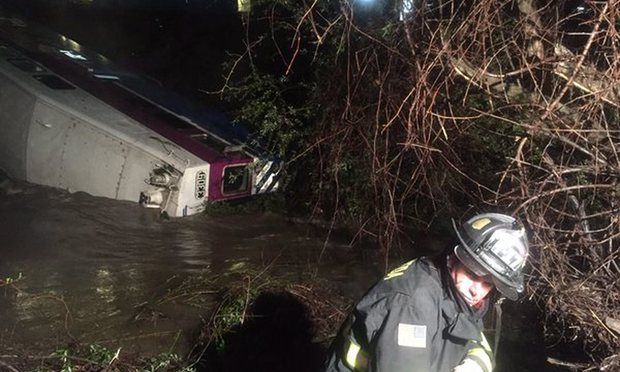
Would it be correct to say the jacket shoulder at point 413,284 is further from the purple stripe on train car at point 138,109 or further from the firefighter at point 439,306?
the purple stripe on train car at point 138,109

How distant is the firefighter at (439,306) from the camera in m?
2.00

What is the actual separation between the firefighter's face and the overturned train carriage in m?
4.18

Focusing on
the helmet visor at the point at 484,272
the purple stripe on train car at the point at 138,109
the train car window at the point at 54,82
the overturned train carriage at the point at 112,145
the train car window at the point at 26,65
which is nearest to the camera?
the helmet visor at the point at 484,272

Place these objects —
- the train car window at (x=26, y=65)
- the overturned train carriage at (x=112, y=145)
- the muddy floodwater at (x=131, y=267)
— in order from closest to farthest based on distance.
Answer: the muddy floodwater at (x=131, y=267)
the overturned train carriage at (x=112, y=145)
the train car window at (x=26, y=65)

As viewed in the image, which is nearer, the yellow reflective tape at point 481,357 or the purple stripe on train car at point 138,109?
the yellow reflective tape at point 481,357

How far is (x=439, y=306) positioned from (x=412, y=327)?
6.5 inches

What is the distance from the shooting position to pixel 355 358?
7.18 ft

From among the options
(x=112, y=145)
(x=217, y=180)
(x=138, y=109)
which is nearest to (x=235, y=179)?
(x=217, y=180)

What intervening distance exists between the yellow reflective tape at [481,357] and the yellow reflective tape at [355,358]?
42 cm

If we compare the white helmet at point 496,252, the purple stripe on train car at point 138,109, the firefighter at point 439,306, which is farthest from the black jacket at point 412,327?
the purple stripe on train car at point 138,109

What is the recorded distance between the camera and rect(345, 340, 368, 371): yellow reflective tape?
217 centimetres

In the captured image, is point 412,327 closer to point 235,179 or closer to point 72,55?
point 235,179

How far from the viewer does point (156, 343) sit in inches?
163

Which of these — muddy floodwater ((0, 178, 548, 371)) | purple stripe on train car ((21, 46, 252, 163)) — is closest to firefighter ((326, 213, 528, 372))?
muddy floodwater ((0, 178, 548, 371))
